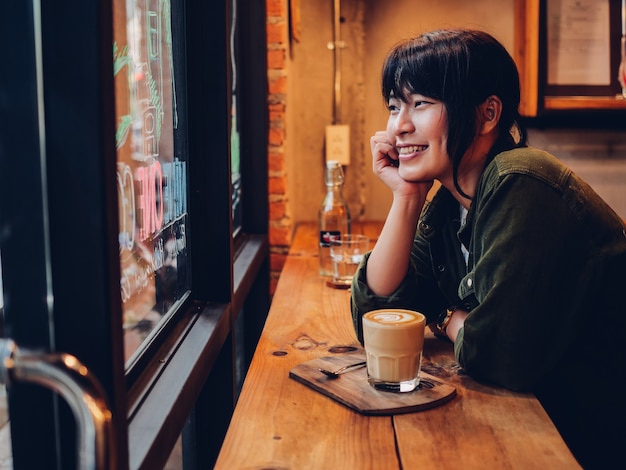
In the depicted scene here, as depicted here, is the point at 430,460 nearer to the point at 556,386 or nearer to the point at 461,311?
the point at 556,386

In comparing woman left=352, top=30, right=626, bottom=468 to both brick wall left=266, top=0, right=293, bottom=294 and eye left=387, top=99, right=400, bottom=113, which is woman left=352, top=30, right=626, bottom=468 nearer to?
eye left=387, top=99, right=400, bottom=113

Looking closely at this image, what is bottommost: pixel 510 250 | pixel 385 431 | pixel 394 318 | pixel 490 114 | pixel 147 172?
pixel 385 431

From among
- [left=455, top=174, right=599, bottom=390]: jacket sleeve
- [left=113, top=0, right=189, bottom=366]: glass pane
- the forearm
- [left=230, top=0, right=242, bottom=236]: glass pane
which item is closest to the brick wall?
[left=230, top=0, right=242, bottom=236]: glass pane

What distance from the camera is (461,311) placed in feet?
4.97

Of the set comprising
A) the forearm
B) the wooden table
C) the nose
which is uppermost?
the nose

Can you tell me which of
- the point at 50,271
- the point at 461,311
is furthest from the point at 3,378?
the point at 461,311

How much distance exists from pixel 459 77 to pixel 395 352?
58 centimetres

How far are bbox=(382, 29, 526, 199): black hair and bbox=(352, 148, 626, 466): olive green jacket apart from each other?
4.5 inches

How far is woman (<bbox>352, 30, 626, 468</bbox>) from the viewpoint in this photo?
126 cm

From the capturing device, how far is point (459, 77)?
1462mm

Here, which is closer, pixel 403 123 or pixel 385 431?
pixel 385 431

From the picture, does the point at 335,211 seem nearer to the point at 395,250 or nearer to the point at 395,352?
the point at 395,250

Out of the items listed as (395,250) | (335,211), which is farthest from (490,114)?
(335,211)

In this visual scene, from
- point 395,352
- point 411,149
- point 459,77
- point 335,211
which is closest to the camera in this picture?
point 395,352
